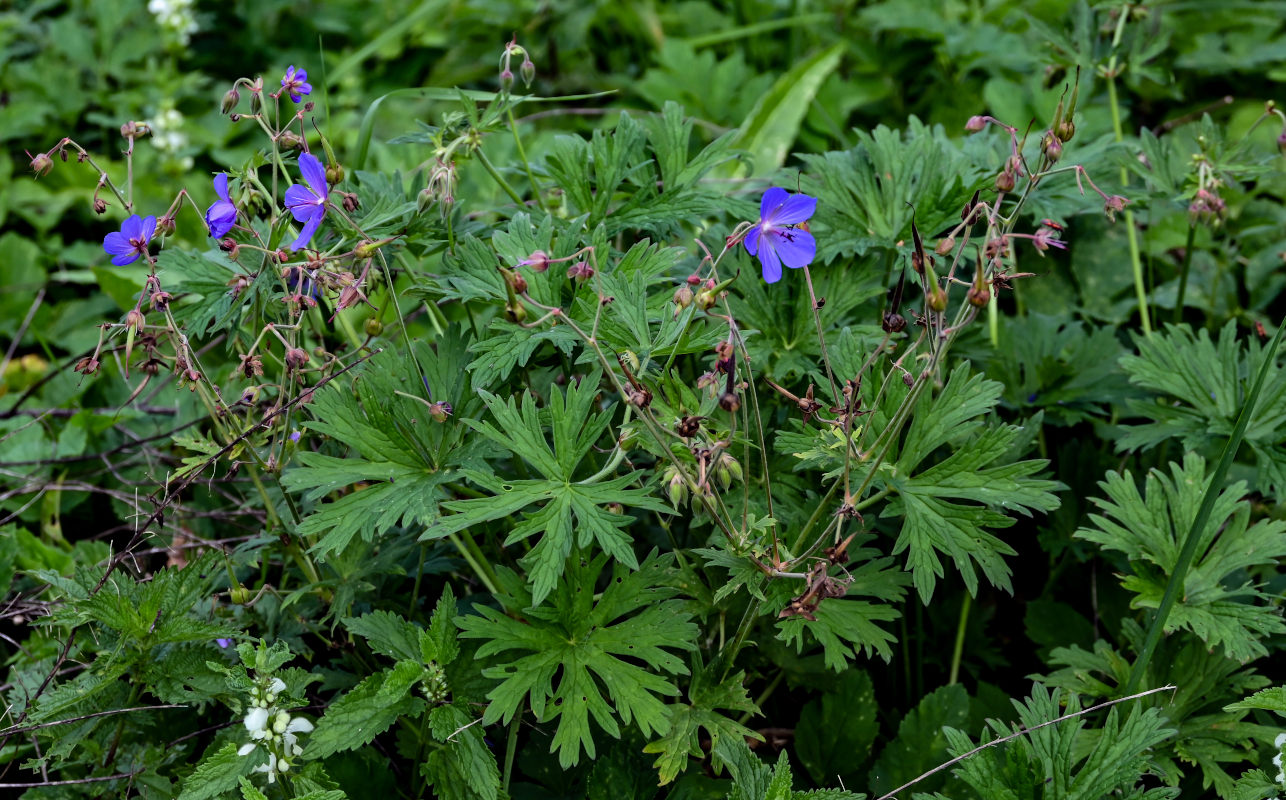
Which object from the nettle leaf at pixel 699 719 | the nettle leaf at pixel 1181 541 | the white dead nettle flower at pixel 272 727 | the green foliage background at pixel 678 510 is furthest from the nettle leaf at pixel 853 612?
the white dead nettle flower at pixel 272 727

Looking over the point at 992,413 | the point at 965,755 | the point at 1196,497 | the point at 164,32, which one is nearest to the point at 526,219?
the point at 992,413

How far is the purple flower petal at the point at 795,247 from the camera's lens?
1.45 metres

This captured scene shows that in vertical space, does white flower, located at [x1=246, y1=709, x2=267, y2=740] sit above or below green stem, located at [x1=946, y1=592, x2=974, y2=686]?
above

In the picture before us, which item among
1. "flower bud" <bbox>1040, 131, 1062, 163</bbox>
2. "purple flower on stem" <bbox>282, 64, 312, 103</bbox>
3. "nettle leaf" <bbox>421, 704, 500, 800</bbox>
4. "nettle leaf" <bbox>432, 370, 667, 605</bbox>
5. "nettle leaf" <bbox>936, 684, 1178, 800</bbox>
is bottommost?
"nettle leaf" <bbox>936, 684, 1178, 800</bbox>

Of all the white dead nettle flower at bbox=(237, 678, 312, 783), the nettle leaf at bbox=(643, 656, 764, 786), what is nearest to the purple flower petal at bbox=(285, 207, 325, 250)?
the white dead nettle flower at bbox=(237, 678, 312, 783)

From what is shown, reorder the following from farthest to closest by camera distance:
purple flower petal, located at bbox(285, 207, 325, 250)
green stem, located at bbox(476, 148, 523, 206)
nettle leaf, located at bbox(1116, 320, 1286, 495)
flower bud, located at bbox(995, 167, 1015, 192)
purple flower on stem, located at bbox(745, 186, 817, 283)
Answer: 1. nettle leaf, located at bbox(1116, 320, 1286, 495)
2. green stem, located at bbox(476, 148, 523, 206)
3. purple flower petal, located at bbox(285, 207, 325, 250)
4. purple flower on stem, located at bbox(745, 186, 817, 283)
5. flower bud, located at bbox(995, 167, 1015, 192)

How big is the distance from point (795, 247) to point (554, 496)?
1.56ft

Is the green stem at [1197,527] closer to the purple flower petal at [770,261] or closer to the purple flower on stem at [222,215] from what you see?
the purple flower petal at [770,261]

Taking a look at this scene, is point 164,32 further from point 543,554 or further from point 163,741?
point 543,554

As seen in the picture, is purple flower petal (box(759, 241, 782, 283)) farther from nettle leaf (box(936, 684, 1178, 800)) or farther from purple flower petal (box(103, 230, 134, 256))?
purple flower petal (box(103, 230, 134, 256))

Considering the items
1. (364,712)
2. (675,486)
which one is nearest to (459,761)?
(364,712)

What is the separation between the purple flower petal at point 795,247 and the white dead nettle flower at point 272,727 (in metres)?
0.90

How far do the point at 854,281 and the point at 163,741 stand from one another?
1.41 m

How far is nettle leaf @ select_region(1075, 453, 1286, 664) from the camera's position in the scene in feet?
5.41
